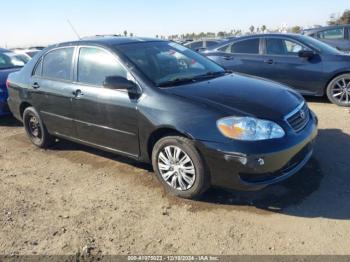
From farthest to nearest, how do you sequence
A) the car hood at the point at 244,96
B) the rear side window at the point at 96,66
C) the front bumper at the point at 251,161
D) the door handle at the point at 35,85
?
1. the door handle at the point at 35,85
2. the rear side window at the point at 96,66
3. the car hood at the point at 244,96
4. the front bumper at the point at 251,161

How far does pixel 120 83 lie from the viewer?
13.8 ft

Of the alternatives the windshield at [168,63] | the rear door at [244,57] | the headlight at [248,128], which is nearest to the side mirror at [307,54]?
the rear door at [244,57]

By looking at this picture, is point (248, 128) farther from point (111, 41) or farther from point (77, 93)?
point (77, 93)

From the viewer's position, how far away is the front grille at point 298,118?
3.90 m

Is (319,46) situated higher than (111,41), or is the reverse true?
(111,41)

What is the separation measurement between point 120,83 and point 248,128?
59.3 inches

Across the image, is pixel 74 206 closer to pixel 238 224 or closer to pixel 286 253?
pixel 238 224

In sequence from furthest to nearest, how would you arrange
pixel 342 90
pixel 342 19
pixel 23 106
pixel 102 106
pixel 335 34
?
1. pixel 342 19
2. pixel 335 34
3. pixel 342 90
4. pixel 23 106
5. pixel 102 106

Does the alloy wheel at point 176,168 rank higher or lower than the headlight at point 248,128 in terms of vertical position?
lower

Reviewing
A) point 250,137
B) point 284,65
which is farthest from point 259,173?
point 284,65

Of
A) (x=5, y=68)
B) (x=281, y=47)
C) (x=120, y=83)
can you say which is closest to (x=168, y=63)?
(x=120, y=83)

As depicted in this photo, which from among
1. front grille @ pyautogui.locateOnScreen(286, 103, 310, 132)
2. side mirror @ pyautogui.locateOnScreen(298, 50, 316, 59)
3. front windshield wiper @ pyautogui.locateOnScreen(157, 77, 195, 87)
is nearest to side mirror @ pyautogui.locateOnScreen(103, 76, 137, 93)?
front windshield wiper @ pyautogui.locateOnScreen(157, 77, 195, 87)

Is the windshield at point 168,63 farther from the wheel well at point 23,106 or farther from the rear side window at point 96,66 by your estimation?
the wheel well at point 23,106

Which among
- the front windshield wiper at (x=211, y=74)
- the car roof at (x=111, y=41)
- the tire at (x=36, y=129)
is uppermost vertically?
the car roof at (x=111, y=41)
